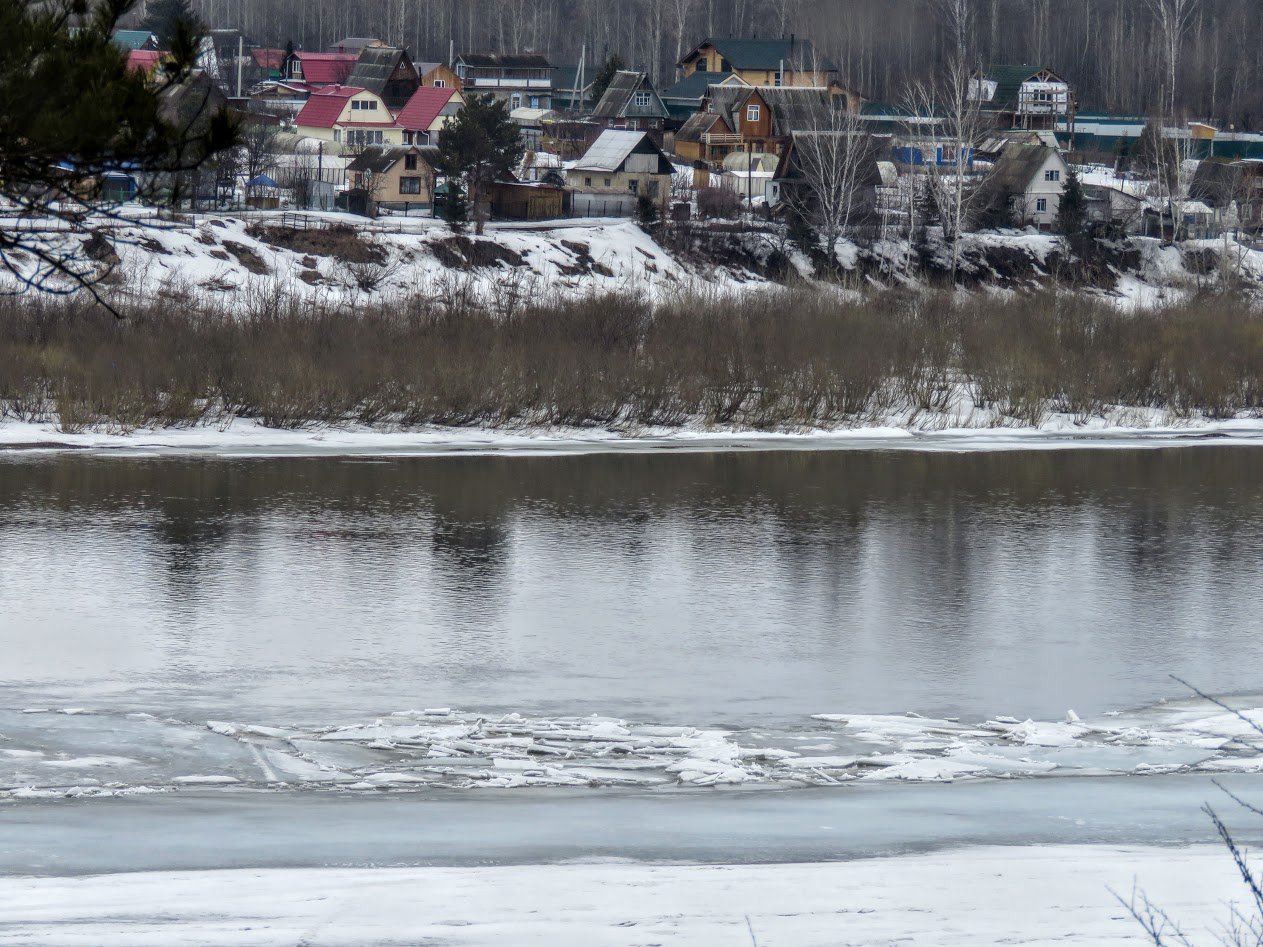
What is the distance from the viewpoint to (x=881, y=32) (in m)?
91.8


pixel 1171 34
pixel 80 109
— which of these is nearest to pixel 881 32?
pixel 1171 34

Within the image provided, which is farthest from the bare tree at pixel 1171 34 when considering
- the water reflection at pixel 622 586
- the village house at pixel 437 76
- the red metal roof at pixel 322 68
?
the water reflection at pixel 622 586

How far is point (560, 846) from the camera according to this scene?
755 cm

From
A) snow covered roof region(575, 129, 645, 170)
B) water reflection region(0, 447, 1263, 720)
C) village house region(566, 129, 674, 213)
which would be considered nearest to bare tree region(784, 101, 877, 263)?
village house region(566, 129, 674, 213)

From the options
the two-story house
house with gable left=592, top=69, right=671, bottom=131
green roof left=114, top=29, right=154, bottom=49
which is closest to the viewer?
house with gable left=592, top=69, right=671, bottom=131

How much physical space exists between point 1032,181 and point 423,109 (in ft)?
73.4

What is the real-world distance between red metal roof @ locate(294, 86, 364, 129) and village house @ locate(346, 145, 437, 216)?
11.8 meters

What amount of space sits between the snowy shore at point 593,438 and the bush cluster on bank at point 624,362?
348 millimetres

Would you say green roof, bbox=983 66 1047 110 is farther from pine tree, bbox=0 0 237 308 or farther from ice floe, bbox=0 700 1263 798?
pine tree, bbox=0 0 237 308

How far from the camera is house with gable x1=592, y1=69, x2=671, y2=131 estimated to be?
235 feet

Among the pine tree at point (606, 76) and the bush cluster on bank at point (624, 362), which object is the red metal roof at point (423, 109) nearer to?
the pine tree at point (606, 76)

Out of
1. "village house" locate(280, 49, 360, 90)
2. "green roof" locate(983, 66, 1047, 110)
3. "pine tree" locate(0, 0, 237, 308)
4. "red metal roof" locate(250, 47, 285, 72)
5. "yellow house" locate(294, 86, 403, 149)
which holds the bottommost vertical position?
"pine tree" locate(0, 0, 237, 308)

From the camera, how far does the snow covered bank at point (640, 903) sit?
20.0 ft

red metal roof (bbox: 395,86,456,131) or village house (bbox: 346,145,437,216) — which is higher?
red metal roof (bbox: 395,86,456,131)
